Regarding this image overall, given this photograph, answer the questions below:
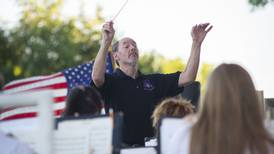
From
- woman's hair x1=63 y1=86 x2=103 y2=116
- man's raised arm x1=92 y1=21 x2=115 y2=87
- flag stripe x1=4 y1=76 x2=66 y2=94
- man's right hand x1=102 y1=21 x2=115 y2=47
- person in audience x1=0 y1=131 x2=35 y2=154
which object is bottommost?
person in audience x1=0 y1=131 x2=35 y2=154

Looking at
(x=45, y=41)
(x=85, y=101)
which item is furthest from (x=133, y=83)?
(x=45, y=41)

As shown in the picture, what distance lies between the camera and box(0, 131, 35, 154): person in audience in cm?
432

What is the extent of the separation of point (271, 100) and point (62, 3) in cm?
3736

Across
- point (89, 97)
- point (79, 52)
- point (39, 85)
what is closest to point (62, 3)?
point (79, 52)

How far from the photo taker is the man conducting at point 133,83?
22.0ft

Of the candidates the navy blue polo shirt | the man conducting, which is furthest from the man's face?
the navy blue polo shirt

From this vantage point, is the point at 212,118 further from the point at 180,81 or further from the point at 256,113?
the point at 180,81

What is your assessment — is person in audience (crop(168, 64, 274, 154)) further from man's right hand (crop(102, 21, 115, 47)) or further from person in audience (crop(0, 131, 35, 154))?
man's right hand (crop(102, 21, 115, 47))

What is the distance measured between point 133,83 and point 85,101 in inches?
83.0

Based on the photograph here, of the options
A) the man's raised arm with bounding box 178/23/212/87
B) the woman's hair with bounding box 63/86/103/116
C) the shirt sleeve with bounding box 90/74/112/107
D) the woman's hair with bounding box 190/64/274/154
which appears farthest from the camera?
the man's raised arm with bounding box 178/23/212/87

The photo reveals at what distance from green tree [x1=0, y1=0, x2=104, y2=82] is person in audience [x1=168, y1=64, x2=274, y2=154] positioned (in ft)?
118

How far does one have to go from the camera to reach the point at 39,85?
920cm

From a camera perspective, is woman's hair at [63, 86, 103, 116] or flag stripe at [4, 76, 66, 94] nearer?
woman's hair at [63, 86, 103, 116]

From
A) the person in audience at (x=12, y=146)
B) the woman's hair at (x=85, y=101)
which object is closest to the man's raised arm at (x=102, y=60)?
the woman's hair at (x=85, y=101)
